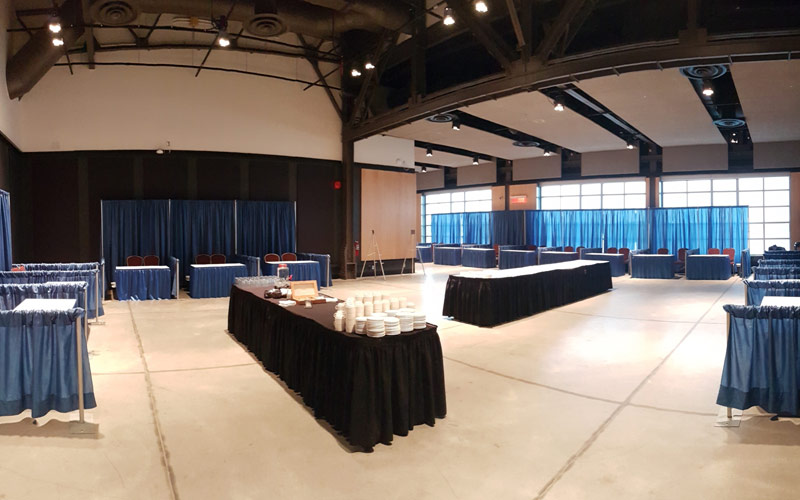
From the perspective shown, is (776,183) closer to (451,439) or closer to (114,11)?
(451,439)

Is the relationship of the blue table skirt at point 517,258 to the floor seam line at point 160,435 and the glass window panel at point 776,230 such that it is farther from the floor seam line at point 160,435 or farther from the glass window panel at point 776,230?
the floor seam line at point 160,435

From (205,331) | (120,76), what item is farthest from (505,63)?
(120,76)

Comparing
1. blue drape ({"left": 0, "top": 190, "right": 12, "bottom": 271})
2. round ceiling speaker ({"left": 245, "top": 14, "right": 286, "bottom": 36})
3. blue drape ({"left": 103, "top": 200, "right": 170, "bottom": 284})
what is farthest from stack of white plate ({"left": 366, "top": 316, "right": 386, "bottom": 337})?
blue drape ({"left": 103, "top": 200, "right": 170, "bottom": 284})

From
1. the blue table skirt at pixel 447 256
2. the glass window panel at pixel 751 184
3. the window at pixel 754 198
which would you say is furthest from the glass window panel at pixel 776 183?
the blue table skirt at pixel 447 256

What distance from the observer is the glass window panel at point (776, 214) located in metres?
14.9

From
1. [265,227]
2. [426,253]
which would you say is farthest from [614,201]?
[265,227]

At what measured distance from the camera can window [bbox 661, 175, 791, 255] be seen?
1502 centimetres

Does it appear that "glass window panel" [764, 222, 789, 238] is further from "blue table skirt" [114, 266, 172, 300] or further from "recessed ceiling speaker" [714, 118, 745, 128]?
"blue table skirt" [114, 266, 172, 300]

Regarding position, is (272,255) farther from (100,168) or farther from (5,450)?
(5,450)

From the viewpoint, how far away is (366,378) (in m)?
3.27

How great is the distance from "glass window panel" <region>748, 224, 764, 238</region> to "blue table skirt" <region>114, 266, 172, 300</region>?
17000 millimetres

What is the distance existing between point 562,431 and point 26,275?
741cm

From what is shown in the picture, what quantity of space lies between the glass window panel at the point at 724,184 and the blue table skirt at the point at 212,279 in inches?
592

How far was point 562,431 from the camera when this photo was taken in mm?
3598
